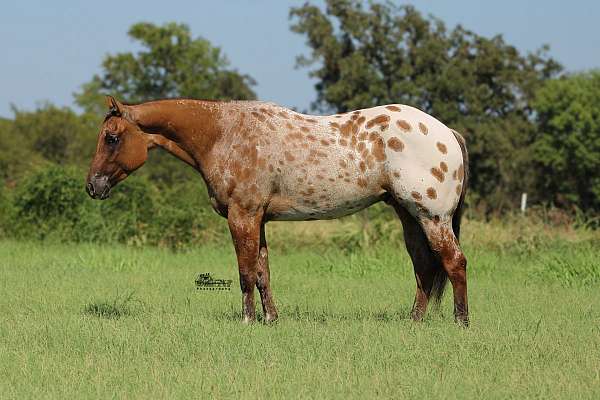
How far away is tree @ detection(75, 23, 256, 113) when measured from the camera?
6406 cm

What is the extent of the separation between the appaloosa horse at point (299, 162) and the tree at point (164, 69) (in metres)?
54.0

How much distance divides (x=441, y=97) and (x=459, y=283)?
48.6 m

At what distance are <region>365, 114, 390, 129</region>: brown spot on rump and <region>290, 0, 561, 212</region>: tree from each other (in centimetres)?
4544

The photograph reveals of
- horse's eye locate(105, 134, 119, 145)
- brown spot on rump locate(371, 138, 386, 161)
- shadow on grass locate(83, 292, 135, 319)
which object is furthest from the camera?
shadow on grass locate(83, 292, 135, 319)

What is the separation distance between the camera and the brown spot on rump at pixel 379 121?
8.88m

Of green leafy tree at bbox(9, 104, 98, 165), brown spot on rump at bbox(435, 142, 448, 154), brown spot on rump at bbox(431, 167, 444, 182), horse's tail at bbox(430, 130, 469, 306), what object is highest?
green leafy tree at bbox(9, 104, 98, 165)

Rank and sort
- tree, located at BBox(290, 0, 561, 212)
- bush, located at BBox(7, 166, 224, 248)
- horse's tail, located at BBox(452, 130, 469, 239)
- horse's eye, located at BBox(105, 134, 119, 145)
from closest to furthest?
horse's tail, located at BBox(452, 130, 469, 239), horse's eye, located at BBox(105, 134, 119, 145), bush, located at BBox(7, 166, 224, 248), tree, located at BBox(290, 0, 561, 212)

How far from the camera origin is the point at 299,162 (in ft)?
29.2

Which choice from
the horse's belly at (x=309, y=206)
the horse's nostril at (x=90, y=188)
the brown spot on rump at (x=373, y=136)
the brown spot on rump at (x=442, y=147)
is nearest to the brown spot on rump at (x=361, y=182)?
the horse's belly at (x=309, y=206)

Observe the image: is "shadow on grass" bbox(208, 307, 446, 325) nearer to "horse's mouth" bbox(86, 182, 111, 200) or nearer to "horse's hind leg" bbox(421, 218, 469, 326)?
"horse's hind leg" bbox(421, 218, 469, 326)

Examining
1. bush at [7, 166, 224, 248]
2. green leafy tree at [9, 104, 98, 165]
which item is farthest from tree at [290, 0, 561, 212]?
bush at [7, 166, 224, 248]

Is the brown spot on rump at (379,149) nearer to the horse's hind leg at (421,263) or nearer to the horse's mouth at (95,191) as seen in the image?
the horse's hind leg at (421,263)

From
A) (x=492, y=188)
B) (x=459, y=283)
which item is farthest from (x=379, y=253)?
(x=492, y=188)

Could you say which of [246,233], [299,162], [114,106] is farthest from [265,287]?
[114,106]
